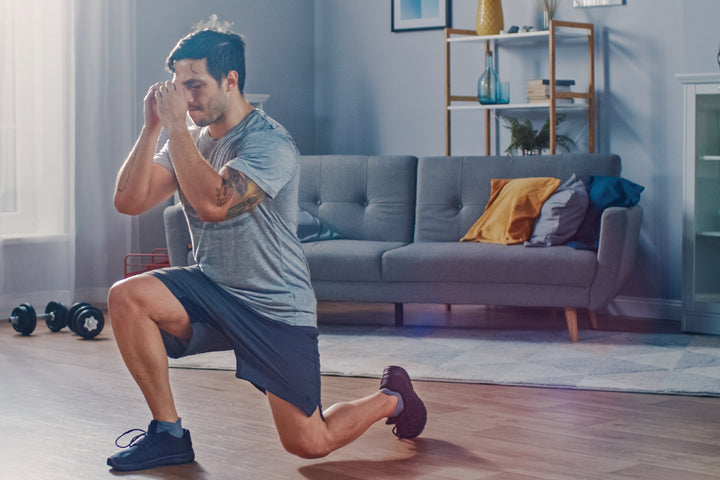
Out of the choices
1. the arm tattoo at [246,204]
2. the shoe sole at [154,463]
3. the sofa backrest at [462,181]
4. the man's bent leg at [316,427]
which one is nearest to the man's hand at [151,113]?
the arm tattoo at [246,204]

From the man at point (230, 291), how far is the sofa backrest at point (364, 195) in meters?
2.55

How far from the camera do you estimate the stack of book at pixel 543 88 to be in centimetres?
506

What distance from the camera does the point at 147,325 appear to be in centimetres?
225

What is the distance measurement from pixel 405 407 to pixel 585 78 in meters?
3.15

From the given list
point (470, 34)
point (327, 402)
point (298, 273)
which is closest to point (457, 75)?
point (470, 34)

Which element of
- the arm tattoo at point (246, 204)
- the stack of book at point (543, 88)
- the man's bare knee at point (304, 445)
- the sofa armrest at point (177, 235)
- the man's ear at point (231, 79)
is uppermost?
the stack of book at point (543, 88)

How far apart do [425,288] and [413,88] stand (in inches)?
76.3

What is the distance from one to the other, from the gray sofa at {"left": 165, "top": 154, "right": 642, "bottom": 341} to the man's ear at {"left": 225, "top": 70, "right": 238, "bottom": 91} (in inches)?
83.6

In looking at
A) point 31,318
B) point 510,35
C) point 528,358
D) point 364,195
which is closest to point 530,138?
point 510,35

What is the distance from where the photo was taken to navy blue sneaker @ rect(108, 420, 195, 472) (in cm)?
228

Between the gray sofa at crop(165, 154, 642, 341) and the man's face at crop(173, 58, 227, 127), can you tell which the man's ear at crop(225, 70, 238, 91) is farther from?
the gray sofa at crop(165, 154, 642, 341)

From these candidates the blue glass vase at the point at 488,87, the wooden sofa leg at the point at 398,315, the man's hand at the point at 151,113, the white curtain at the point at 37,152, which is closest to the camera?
the man's hand at the point at 151,113

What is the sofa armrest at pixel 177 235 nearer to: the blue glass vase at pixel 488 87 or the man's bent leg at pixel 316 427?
the blue glass vase at pixel 488 87

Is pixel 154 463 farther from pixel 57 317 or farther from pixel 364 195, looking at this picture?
pixel 364 195
